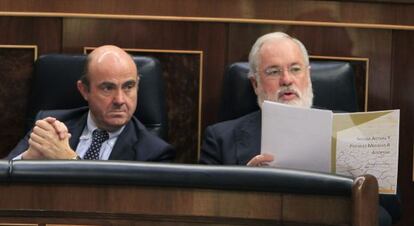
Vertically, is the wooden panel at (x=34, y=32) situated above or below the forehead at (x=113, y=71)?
above

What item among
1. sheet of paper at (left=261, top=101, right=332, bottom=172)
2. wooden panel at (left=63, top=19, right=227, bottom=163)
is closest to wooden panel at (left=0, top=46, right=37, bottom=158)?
wooden panel at (left=63, top=19, right=227, bottom=163)

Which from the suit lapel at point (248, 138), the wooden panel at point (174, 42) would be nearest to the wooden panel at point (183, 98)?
the wooden panel at point (174, 42)

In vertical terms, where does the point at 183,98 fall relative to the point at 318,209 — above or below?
above

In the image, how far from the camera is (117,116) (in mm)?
2609

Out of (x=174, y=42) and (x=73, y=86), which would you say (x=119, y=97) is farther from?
(x=174, y=42)

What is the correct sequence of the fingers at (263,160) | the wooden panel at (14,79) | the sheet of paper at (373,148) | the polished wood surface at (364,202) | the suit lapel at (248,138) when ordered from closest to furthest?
1. the polished wood surface at (364,202)
2. the sheet of paper at (373,148)
3. the fingers at (263,160)
4. the suit lapel at (248,138)
5. the wooden panel at (14,79)

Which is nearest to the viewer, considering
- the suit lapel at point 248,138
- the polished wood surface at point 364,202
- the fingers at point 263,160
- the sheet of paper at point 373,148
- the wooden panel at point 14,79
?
the polished wood surface at point 364,202

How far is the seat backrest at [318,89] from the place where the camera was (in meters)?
2.70

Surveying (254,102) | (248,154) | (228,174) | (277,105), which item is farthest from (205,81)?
(228,174)

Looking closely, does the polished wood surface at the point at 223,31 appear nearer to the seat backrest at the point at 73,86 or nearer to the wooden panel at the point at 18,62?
the wooden panel at the point at 18,62

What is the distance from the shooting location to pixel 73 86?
273 cm

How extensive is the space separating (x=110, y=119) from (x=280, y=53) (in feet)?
1.92

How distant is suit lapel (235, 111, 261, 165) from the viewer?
253cm

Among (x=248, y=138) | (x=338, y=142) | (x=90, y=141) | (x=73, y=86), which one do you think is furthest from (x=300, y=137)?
(x=73, y=86)
